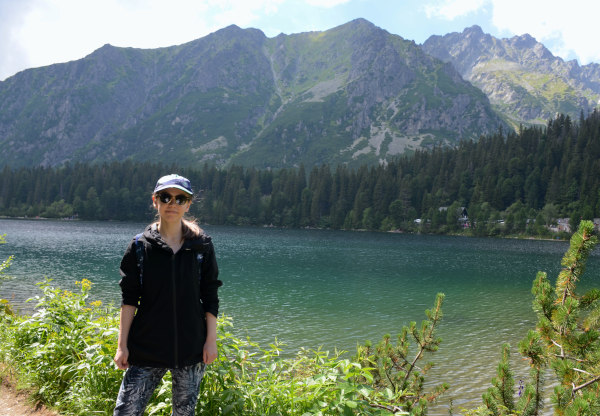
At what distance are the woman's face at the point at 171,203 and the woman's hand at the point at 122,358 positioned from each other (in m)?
1.48

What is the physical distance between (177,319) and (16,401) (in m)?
4.26

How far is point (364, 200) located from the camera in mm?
168125

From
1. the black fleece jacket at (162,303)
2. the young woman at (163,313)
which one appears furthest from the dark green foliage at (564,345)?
the black fleece jacket at (162,303)

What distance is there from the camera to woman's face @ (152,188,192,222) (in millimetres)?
4363

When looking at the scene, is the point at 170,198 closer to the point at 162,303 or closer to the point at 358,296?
the point at 162,303

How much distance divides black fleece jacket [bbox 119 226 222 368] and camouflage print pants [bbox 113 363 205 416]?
13 centimetres

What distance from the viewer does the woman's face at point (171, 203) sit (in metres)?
4.36

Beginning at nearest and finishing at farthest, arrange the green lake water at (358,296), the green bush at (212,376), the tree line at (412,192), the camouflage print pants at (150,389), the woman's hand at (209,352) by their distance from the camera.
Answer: the camouflage print pants at (150,389), the woman's hand at (209,352), the green bush at (212,376), the green lake water at (358,296), the tree line at (412,192)

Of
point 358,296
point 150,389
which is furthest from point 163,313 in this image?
point 358,296

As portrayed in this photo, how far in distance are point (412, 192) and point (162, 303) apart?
172177mm

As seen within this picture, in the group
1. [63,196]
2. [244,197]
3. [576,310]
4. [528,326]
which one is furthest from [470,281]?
[63,196]

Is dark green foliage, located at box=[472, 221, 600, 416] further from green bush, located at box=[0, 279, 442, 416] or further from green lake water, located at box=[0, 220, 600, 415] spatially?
green lake water, located at box=[0, 220, 600, 415]

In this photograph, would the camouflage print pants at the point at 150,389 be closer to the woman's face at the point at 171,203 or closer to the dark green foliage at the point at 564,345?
the woman's face at the point at 171,203

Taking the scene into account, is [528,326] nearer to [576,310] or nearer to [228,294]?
[228,294]
